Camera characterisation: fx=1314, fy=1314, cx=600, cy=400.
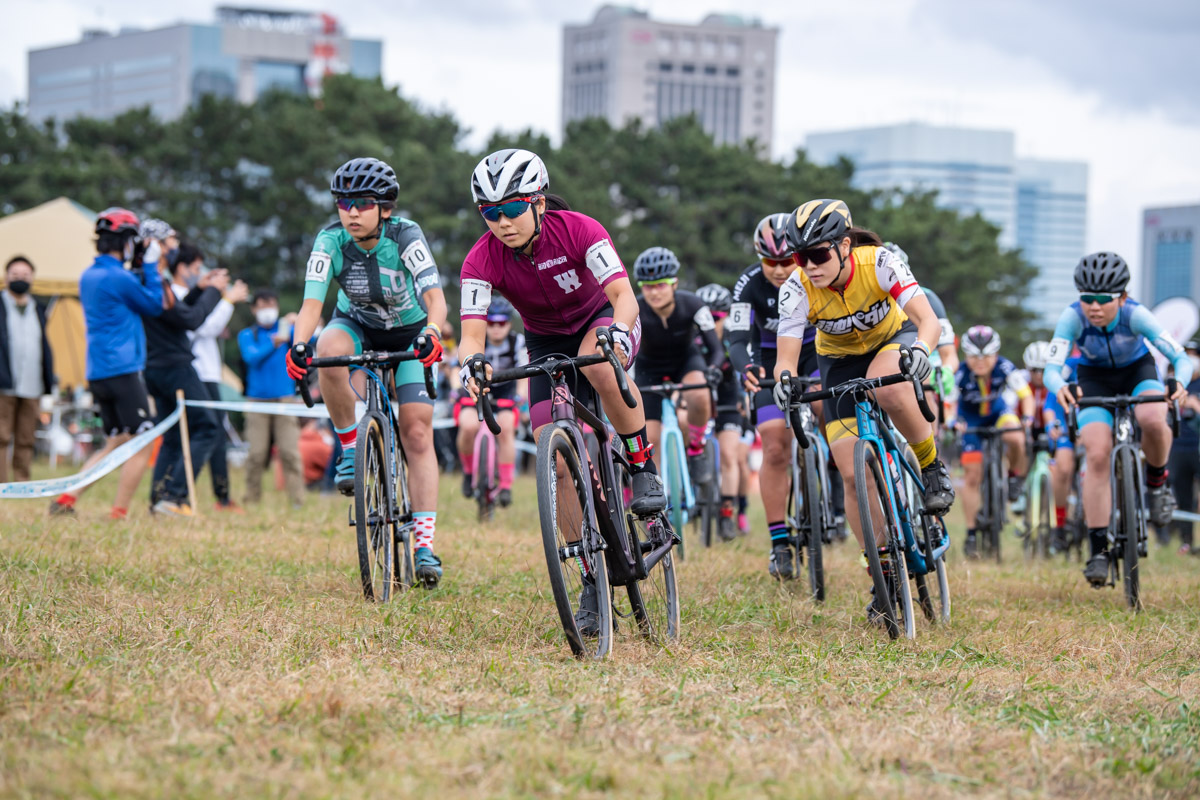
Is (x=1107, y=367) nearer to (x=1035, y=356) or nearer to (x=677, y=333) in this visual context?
(x=677, y=333)

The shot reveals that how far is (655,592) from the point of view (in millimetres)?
6215

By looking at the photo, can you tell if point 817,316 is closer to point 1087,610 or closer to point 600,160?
point 1087,610

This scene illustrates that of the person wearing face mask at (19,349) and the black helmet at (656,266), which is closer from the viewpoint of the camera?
the black helmet at (656,266)

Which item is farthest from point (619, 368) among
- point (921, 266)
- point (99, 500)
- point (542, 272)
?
point (921, 266)

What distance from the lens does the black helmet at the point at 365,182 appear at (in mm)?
6984

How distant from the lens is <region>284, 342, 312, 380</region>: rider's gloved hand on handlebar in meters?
6.48

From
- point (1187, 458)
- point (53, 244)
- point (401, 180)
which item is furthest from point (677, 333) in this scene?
point (401, 180)

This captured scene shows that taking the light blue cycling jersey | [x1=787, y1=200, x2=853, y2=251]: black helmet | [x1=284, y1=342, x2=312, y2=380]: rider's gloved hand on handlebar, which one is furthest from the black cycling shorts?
the light blue cycling jersey

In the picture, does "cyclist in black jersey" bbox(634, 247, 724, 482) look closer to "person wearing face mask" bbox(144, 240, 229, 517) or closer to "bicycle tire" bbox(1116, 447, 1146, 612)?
"bicycle tire" bbox(1116, 447, 1146, 612)

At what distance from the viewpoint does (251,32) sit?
18975cm

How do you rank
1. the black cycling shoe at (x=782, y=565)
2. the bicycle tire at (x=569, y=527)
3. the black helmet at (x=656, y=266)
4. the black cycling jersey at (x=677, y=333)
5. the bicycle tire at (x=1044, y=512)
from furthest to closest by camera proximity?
the bicycle tire at (x=1044, y=512) < the black cycling jersey at (x=677, y=333) < the black helmet at (x=656, y=266) < the black cycling shoe at (x=782, y=565) < the bicycle tire at (x=569, y=527)

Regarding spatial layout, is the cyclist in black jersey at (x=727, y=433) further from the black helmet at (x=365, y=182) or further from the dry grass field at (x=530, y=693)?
the black helmet at (x=365, y=182)

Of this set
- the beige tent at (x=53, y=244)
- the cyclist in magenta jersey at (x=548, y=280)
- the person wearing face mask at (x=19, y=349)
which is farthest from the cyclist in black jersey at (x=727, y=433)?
the beige tent at (x=53, y=244)

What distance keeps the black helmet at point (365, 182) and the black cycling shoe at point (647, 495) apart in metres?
2.15
